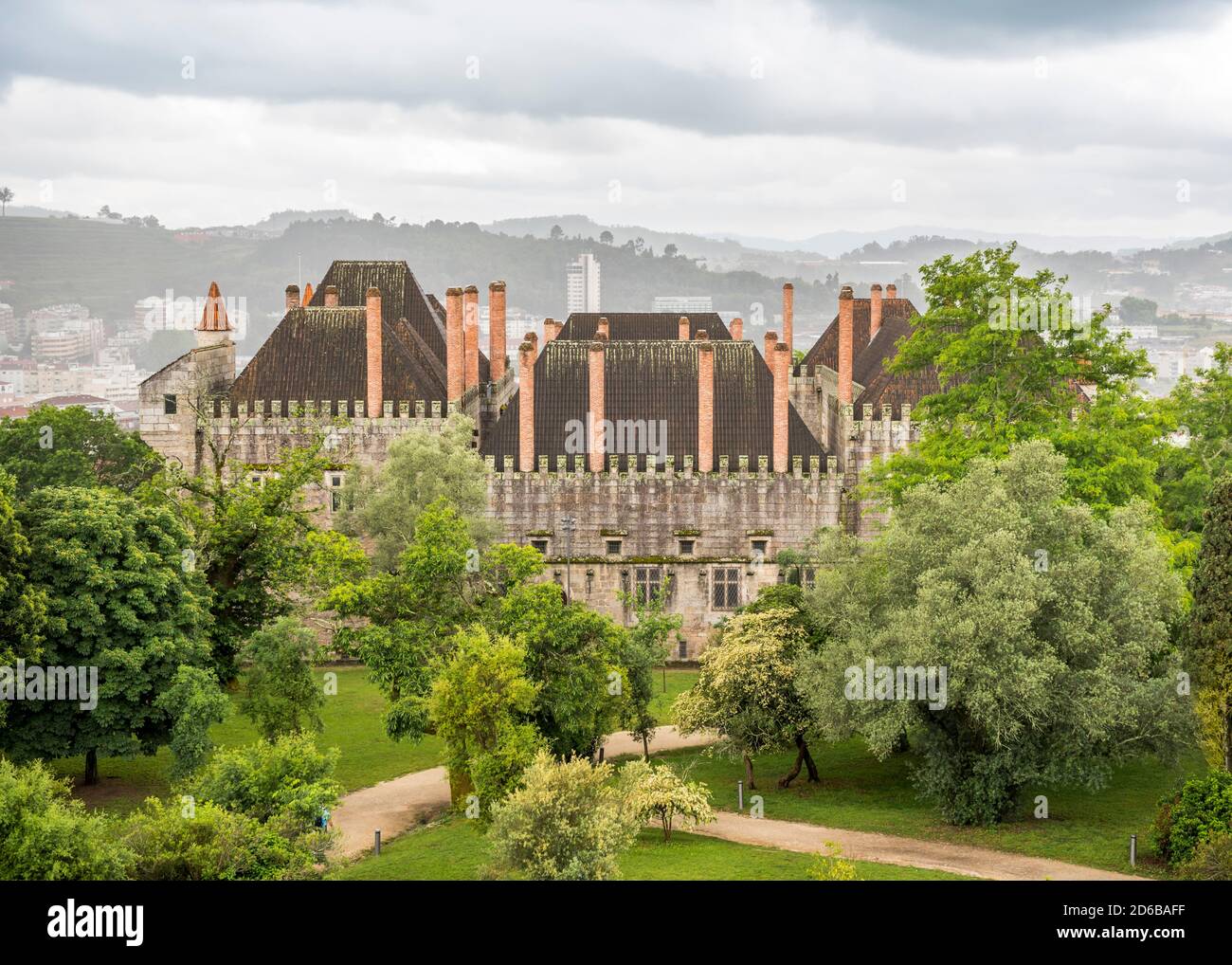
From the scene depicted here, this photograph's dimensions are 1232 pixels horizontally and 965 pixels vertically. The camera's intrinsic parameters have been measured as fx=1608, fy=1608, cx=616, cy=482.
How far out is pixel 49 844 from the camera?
115 feet

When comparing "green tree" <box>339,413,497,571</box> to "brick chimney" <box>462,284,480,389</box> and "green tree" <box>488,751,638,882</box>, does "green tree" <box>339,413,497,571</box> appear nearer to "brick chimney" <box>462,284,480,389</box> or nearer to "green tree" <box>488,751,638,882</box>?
"brick chimney" <box>462,284,480,389</box>

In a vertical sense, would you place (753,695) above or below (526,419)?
below

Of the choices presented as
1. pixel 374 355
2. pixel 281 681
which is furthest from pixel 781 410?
pixel 281 681

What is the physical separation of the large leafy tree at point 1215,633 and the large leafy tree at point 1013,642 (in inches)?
48.5

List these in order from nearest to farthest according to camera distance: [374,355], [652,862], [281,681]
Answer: [652,862] < [281,681] < [374,355]

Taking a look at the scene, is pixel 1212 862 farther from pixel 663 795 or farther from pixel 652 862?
pixel 663 795

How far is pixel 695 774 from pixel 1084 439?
17.1 meters

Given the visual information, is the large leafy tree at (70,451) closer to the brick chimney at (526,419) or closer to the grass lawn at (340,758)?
the brick chimney at (526,419)

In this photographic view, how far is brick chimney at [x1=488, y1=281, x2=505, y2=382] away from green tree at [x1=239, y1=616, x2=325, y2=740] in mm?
33369

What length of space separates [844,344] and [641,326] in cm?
1850

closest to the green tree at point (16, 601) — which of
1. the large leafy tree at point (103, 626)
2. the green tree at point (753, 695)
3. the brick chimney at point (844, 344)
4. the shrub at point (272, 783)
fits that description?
the large leafy tree at point (103, 626)

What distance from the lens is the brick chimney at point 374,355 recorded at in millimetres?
73312

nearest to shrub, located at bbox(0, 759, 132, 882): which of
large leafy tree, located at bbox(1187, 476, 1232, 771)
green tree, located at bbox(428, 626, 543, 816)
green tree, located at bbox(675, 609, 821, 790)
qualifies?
green tree, located at bbox(428, 626, 543, 816)
